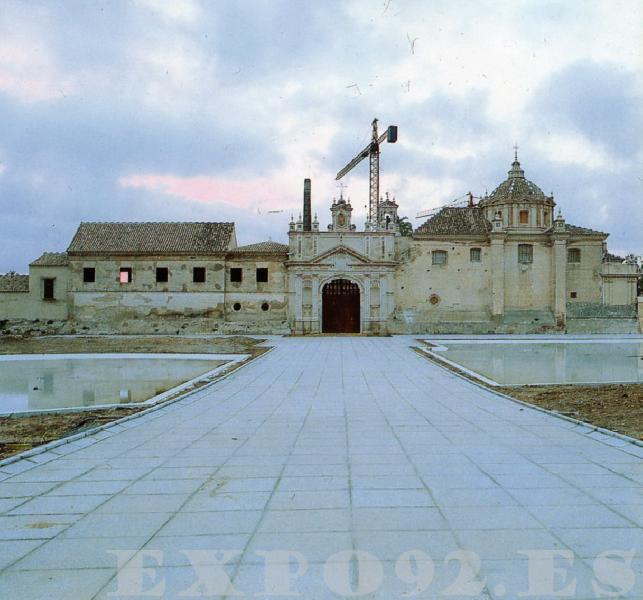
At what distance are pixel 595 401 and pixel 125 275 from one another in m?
28.5

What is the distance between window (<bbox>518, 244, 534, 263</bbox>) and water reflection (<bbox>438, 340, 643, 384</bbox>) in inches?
373

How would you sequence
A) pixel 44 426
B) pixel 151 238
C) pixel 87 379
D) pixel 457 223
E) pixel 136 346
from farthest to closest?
1. pixel 457 223
2. pixel 151 238
3. pixel 136 346
4. pixel 87 379
5. pixel 44 426

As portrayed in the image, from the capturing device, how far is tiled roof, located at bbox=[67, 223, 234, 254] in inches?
1302

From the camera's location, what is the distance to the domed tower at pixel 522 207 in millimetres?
33656

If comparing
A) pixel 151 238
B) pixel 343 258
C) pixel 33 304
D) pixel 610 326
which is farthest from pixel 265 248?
pixel 610 326

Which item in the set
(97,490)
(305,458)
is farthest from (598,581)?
(97,490)

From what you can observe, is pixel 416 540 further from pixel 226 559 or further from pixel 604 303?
pixel 604 303

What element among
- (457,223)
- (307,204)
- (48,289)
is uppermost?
(307,204)

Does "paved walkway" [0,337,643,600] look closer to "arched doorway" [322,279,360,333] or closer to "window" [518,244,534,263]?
"arched doorway" [322,279,360,333]

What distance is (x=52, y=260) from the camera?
3353cm

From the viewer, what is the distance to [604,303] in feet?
110

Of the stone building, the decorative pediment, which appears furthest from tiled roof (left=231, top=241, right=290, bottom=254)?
the decorative pediment

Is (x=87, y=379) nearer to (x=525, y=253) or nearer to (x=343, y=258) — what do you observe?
(x=343, y=258)

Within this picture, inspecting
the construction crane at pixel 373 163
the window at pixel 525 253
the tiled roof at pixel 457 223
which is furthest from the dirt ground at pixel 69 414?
the construction crane at pixel 373 163
